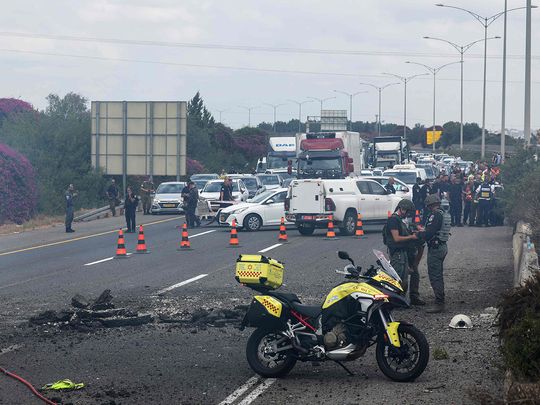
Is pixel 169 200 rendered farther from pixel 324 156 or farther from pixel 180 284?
pixel 180 284

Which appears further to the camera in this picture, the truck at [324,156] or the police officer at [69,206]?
the truck at [324,156]

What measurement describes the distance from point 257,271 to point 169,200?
35560mm

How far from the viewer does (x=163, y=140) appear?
46.0 metres

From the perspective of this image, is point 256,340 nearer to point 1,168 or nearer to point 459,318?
point 459,318

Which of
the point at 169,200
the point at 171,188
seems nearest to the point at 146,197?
the point at 171,188

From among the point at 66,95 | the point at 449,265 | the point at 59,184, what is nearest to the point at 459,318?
the point at 449,265

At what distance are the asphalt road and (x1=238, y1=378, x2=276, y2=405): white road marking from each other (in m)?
0.01

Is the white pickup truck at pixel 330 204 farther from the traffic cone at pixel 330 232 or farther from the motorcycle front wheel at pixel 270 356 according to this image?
the motorcycle front wheel at pixel 270 356

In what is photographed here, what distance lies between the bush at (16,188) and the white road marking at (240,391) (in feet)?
111

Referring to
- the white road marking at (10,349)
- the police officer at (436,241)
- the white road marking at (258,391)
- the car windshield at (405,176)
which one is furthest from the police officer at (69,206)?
the white road marking at (258,391)

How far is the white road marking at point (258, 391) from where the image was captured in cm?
946

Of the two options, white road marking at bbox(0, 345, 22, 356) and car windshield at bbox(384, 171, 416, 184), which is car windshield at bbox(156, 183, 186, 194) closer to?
car windshield at bbox(384, 171, 416, 184)

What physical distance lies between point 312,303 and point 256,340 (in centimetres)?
553

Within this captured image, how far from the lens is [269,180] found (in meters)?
51.0
